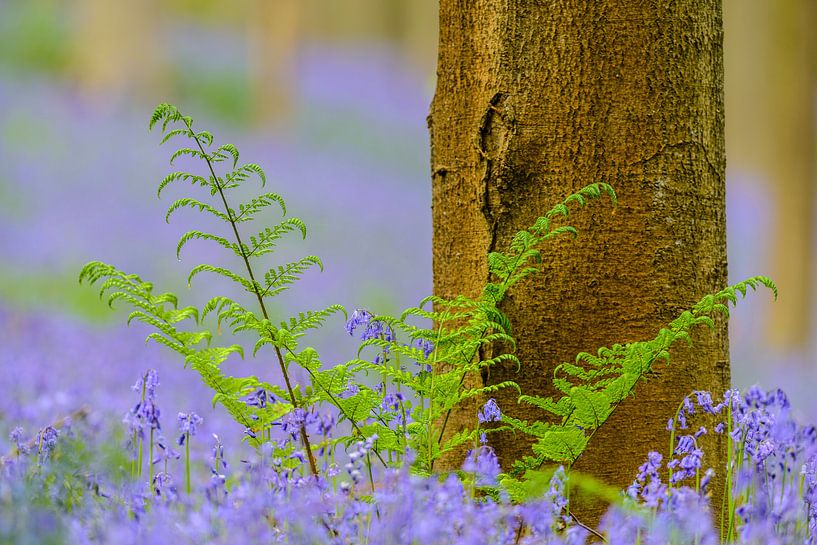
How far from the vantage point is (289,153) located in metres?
15.4

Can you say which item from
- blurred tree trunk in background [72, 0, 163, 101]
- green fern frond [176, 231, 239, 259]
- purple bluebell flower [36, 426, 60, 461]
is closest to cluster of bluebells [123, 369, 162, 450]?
purple bluebell flower [36, 426, 60, 461]

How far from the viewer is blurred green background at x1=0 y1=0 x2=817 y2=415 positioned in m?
9.20

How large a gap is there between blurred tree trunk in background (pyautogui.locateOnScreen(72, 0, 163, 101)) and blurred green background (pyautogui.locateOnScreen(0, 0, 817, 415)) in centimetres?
2

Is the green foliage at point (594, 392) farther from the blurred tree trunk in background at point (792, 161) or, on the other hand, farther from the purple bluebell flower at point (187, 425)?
the blurred tree trunk in background at point (792, 161)

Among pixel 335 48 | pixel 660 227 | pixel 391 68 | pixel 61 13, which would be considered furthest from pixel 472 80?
pixel 335 48

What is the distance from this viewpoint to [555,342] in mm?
2479

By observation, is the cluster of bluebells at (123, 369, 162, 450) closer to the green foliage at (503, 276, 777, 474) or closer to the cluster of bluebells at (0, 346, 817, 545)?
the cluster of bluebells at (0, 346, 817, 545)

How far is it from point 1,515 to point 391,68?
2584 centimetres

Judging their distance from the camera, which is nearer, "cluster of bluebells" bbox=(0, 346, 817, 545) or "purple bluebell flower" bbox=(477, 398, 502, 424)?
"cluster of bluebells" bbox=(0, 346, 817, 545)

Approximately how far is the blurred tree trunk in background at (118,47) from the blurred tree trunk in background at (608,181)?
13015 mm

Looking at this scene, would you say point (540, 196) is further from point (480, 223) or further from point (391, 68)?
point (391, 68)

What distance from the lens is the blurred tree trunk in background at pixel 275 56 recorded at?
14.5m

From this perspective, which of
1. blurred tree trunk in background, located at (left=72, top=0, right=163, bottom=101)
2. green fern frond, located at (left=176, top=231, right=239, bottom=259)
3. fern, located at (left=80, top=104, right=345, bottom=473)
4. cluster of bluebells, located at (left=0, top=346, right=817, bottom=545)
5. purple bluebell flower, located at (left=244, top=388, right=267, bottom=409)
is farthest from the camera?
blurred tree trunk in background, located at (left=72, top=0, right=163, bottom=101)

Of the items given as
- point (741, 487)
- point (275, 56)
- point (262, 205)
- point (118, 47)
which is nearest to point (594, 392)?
point (741, 487)
